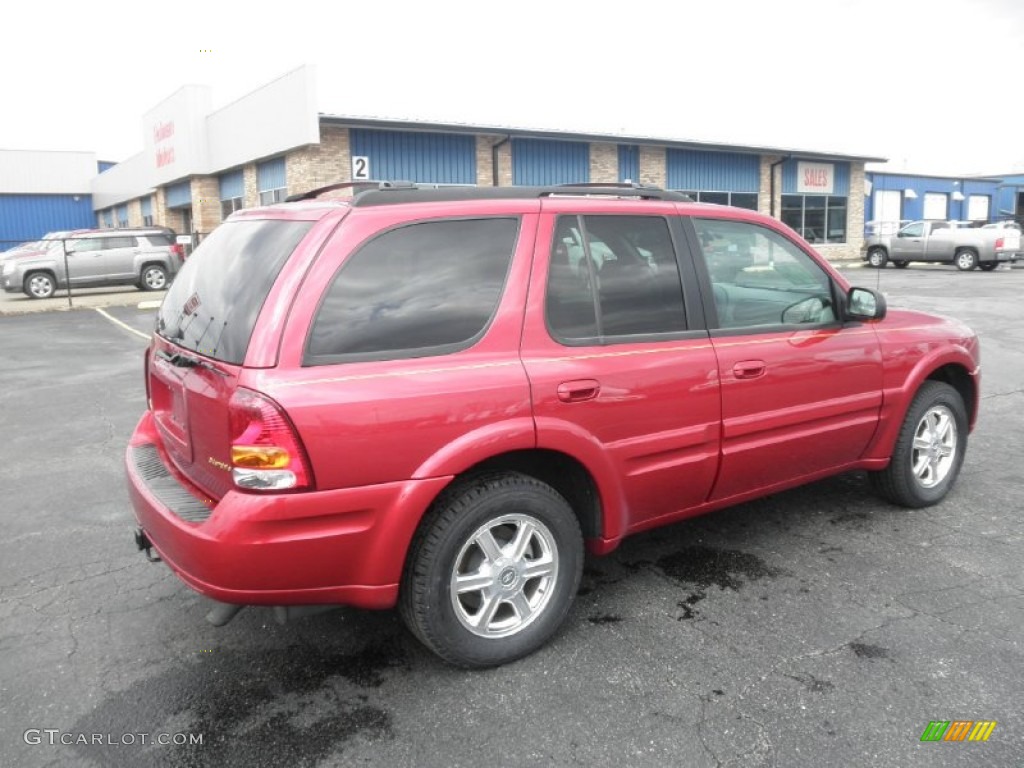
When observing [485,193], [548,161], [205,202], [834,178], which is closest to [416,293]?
[485,193]

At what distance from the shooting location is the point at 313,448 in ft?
8.58

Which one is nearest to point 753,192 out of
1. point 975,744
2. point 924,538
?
point 924,538

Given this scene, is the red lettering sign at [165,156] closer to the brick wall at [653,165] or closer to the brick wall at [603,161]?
the brick wall at [603,161]

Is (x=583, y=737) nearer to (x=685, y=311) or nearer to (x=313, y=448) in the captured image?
(x=313, y=448)

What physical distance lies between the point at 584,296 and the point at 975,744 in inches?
79.1

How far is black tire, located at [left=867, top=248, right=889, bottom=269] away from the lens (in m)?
28.6

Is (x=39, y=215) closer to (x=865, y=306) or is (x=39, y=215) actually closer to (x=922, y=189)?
(x=922, y=189)

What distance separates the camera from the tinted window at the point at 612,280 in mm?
3250

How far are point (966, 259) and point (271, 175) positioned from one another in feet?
71.5

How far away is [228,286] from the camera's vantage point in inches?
119

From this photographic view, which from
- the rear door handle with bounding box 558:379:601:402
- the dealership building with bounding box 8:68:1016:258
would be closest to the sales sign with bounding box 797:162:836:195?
the dealership building with bounding box 8:68:1016:258

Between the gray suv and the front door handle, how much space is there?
20.9m

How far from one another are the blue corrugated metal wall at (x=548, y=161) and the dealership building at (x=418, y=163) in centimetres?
3

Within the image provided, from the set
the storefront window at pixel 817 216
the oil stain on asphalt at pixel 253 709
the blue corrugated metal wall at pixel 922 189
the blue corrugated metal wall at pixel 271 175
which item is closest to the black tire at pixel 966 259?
the storefront window at pixel 817 216
